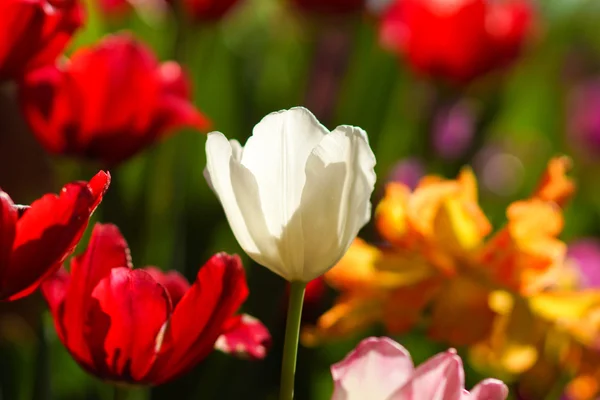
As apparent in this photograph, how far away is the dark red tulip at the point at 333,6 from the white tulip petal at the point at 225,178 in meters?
0.50

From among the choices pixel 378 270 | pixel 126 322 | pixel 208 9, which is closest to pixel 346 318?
pixel 378 270

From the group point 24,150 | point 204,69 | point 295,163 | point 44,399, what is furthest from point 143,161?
point 295,163

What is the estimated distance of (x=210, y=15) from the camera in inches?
23.4

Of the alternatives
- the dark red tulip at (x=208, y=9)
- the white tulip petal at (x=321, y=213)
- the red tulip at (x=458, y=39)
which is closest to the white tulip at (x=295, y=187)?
the white tulip petal at (x=321, y=213)

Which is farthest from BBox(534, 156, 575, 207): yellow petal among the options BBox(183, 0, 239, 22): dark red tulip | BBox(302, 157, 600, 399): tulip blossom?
BBox(183, 0, 239, 22): dark red tulip

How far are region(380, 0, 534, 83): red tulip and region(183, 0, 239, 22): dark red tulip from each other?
0.63ft

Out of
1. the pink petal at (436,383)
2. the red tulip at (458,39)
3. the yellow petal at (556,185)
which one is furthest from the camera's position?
the red tulip at (458,39)

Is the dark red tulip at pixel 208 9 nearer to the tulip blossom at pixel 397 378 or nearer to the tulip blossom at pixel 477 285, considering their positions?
the tulip blossom at pixel 477 285

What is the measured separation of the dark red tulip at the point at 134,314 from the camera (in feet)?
0.91

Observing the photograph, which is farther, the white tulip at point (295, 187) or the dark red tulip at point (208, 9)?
the dark red tulip at point (208, 9)

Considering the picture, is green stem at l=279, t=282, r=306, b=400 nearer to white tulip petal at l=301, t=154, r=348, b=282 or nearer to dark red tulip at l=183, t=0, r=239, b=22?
white tulip petal at l=301, t=154, r=348, b=282

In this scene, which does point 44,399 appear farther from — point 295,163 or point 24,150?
point 24,150

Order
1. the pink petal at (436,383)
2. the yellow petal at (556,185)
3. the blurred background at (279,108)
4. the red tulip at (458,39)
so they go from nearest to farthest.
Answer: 1. the pink petal at (436,383)
2. the yellow petal at (556,185)
3. the blurred background at (279,108)
4. the red tulip at (458,39)

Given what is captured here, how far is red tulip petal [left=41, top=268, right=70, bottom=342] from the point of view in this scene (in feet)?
0.95
